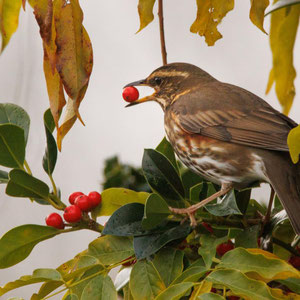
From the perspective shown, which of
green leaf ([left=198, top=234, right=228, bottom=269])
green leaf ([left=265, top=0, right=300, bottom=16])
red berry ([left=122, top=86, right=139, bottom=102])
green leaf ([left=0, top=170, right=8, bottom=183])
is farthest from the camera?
red berry ([left=122, top=86, right=139, bottom=102])

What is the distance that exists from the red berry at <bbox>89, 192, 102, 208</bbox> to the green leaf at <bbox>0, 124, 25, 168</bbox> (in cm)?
9

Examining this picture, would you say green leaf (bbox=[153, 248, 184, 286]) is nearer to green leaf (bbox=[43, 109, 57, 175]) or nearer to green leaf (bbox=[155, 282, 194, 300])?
green leaf (bbox=[155, 282, 194, 300])

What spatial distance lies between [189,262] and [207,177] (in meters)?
0.29

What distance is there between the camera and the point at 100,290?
0.62m

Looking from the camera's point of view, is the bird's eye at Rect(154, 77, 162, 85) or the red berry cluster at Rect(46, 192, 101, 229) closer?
the red berry cluster at Rect(46, 192, 101, 229)

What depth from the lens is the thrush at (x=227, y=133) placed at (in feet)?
3.02

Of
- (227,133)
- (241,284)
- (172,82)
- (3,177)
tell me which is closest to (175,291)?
(241,284)

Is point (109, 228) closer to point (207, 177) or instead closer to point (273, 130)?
point (207, 177)


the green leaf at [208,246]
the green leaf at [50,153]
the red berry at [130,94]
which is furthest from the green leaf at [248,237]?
the red berry at [130,94]

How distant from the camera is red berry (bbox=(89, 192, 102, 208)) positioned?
2.33 feet

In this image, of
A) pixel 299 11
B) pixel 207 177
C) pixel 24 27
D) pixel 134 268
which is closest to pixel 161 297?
pixel 134 268

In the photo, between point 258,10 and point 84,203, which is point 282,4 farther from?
point 84,203

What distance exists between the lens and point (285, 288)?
0.62 m

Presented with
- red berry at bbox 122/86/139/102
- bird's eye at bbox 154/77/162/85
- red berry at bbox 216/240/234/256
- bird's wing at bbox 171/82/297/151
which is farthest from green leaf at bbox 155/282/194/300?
bird's eye at bbox 154/77/162/85
